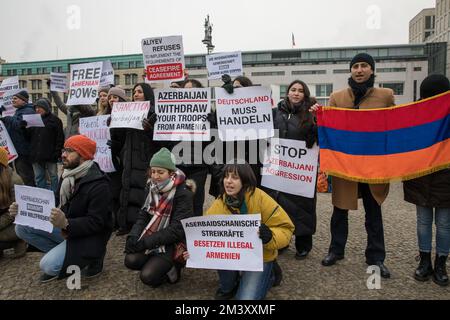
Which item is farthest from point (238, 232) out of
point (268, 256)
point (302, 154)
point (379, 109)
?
point (379, 109)

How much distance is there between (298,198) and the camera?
4.70 meters

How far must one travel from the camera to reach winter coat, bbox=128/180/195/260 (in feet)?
12.4

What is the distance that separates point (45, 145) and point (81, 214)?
446 centimetres

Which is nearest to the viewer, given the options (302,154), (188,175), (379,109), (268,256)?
(268,256)

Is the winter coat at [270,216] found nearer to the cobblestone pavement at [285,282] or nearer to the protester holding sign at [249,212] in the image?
the protester holding sign at [249,212]

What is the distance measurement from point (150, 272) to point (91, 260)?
791mm

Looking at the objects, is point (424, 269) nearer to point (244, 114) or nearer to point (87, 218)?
point (244, 114)

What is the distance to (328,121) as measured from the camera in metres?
4.54

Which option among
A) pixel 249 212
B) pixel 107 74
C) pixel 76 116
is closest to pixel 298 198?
pixel 249 212

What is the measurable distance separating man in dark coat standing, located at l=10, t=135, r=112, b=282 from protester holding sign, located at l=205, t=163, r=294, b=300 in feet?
4.33

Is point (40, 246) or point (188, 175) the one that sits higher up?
point (188, 175)

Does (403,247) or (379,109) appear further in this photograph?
(403,247)

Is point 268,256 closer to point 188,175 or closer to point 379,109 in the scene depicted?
point 188,175
